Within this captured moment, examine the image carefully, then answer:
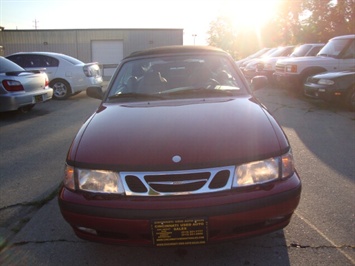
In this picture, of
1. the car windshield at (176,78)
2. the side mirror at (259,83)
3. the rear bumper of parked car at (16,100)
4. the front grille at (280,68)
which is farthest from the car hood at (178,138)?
the front grille at (280,68)

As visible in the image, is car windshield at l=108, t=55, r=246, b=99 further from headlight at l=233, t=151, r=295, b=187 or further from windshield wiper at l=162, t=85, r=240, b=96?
headlight at l=233, t=151, r=295, b=187

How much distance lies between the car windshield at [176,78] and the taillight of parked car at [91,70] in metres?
7.85

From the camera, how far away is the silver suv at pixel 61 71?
11.3 metres

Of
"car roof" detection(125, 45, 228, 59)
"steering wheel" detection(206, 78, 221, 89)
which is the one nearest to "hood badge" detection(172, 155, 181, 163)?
Result: "steering wheel" detection(206, 78, 221, 89)

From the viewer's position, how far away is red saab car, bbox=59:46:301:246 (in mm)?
2145

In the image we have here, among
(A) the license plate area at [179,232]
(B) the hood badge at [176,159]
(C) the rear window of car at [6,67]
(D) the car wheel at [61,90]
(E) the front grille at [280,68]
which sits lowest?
(D) the car wheel at [61,90]

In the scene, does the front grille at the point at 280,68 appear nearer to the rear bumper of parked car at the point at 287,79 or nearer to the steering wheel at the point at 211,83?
the rear bumper of parked car at the point at 287,79

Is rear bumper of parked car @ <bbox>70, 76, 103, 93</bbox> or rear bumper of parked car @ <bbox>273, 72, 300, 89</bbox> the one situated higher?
rear bumper of parked car @ <bbox>273, 72, 300, 89</bbox>

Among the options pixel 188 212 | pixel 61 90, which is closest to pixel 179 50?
pixel 188 212

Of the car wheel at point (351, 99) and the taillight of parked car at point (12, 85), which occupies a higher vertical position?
the taillight of parked car at point (12, 85)

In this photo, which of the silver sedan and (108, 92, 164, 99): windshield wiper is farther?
the silver sedan

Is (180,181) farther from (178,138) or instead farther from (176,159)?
(178,138)

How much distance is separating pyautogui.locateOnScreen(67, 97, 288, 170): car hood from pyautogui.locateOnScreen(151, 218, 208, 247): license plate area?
333 mm

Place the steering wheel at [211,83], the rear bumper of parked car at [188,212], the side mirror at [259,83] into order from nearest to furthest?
1. the rear bumper of parked car at [188,212]
2. the steering wheel at [211,83]
3. the side mirror at [259,83]
